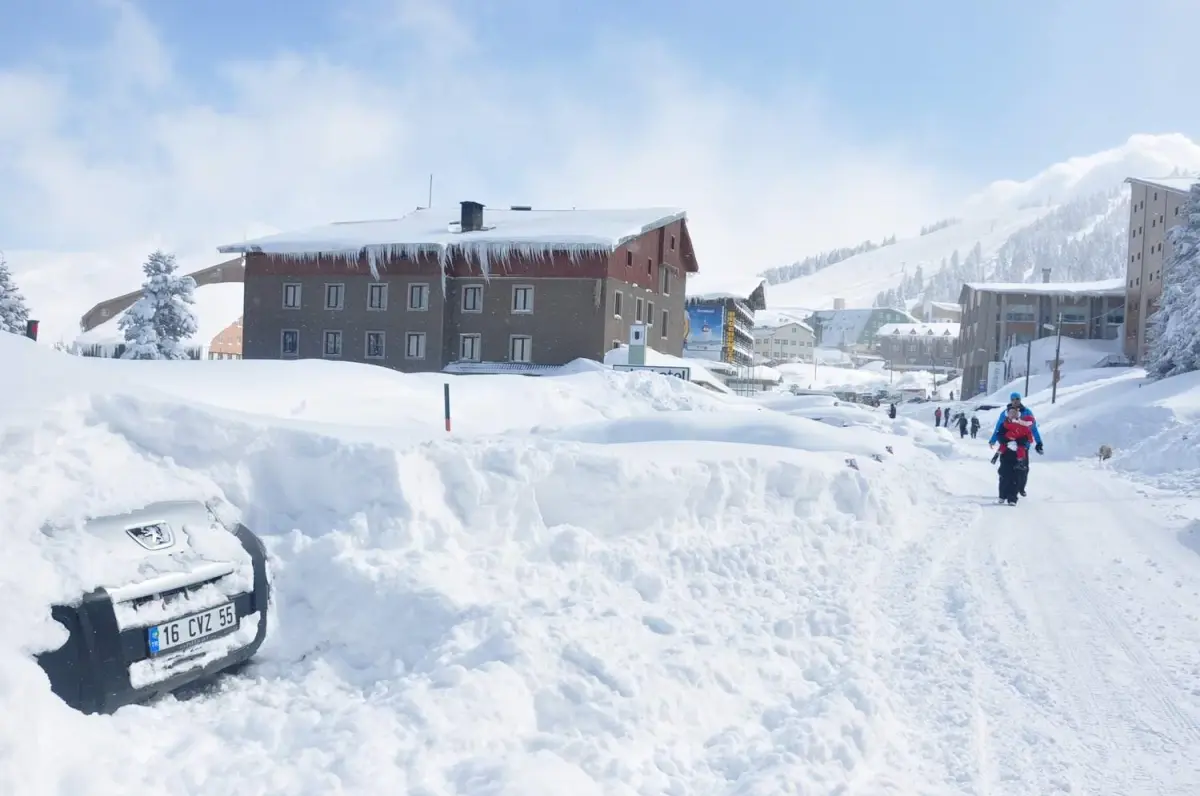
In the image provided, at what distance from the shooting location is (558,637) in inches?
173

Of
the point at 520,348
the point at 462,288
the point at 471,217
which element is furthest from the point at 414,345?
the point at 471,217

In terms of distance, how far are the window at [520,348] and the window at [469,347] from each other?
1.56 m

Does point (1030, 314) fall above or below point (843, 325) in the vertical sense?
below

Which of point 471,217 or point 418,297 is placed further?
point 471,217

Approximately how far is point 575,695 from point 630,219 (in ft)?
108

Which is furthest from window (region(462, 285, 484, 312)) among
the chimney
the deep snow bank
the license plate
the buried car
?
the license plate

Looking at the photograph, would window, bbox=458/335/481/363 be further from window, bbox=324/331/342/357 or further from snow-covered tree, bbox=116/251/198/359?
snow-covered tree, bbox=116/251/198/359

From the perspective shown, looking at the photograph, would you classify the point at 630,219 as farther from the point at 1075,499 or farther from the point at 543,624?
the point at 543,624

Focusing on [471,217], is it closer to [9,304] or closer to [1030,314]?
[9,304]

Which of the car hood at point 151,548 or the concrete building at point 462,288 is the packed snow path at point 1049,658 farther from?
the concrete building at point 462,288

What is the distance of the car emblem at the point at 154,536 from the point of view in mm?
3461

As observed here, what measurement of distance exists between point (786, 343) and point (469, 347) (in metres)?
120

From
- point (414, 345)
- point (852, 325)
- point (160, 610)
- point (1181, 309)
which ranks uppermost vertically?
point (852, 325)

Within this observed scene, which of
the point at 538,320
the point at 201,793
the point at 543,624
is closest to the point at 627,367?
the point at 538,320
